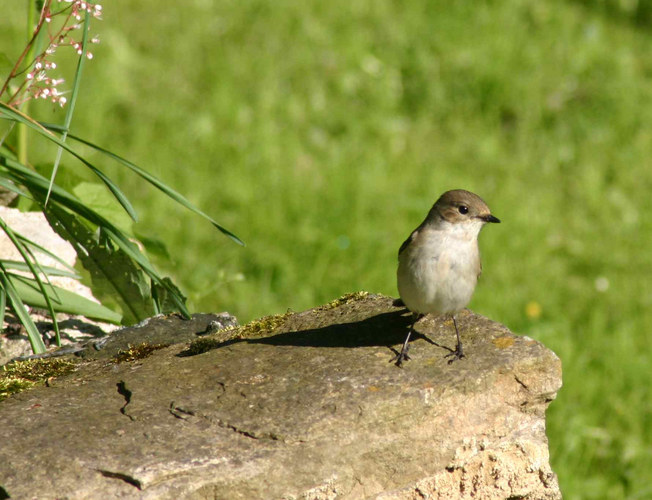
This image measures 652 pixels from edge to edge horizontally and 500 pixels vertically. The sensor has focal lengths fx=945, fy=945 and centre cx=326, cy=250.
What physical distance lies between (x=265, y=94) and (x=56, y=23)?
8.99ft

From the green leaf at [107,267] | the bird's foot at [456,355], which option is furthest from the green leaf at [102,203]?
the bird's foot at [456,355]

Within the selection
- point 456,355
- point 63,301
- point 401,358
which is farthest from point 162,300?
point 456,355

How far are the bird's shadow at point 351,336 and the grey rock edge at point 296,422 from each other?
10 millimetres

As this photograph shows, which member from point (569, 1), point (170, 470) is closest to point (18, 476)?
point (170, 470)

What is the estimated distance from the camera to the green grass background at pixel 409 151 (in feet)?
21.5

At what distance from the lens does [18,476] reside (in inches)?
111

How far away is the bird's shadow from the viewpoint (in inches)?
147

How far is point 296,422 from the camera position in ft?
10.4

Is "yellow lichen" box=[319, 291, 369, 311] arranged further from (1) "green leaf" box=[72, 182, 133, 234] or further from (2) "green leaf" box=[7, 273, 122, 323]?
(1) "green leaf" box=[72, 182, 133, 234]

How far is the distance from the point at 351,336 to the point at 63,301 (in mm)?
1363

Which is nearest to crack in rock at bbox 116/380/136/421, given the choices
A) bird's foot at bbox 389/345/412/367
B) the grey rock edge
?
the grey rock edge

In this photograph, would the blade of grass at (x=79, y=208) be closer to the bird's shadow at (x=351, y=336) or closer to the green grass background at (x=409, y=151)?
the bird's shadow at (x=351, y=336)

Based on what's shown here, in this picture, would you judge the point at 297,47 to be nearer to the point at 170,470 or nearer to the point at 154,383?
the point at 154,383

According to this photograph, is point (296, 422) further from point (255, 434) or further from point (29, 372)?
point (29, 372)
